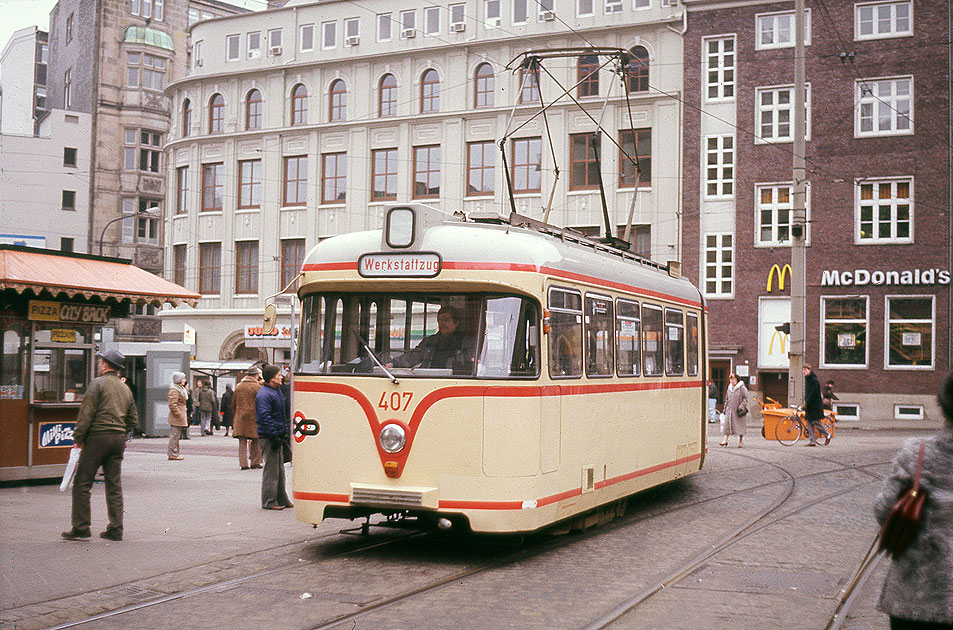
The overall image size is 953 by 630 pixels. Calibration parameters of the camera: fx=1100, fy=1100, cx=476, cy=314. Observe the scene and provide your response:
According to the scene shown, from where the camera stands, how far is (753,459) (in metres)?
21.1

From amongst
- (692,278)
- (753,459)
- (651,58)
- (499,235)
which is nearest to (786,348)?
(692,278)

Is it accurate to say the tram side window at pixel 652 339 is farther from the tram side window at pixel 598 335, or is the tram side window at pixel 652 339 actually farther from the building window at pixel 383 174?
the building window at pixel 383 174

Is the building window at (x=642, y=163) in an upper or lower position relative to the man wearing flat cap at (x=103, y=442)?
Answer: upper

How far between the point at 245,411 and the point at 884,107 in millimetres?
28141

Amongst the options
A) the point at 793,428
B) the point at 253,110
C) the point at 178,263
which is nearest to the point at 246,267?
the point at 178,263

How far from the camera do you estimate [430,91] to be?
43281 mm

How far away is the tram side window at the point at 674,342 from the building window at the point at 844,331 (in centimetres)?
2525

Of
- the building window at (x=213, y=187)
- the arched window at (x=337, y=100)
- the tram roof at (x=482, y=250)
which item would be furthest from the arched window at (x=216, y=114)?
the tram roof at (x=482, y=250)

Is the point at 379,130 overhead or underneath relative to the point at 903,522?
overhead

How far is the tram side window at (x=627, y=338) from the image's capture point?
11.6 metres

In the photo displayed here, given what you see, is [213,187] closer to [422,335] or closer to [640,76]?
[640,76]

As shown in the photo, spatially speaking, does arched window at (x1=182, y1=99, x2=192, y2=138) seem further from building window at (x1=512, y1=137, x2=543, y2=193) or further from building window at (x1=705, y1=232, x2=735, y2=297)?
building window at (x1=705, y1=232, x2=735, y2=297)

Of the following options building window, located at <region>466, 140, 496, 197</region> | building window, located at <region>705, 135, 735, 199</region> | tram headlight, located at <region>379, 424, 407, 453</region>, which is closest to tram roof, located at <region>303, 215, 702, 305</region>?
tram headlight, located at <region>379, 424, 407, 453</region>

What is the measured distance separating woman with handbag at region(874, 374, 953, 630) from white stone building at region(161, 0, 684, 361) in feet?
114
